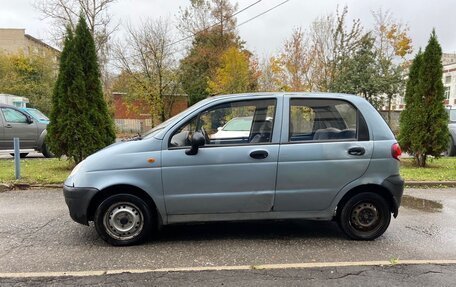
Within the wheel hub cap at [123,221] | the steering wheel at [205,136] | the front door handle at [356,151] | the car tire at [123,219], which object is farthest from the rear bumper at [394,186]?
the wheel hub cap at [123,221]

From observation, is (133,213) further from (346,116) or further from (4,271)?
(346,116)

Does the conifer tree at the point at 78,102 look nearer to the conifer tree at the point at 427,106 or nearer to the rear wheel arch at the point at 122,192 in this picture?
the rear wheel arch at the point at 122,192

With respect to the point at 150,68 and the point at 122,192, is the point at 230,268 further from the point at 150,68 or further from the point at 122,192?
the point at 150,68

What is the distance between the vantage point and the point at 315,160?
14.4 feet

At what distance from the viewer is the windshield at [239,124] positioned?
182 inches

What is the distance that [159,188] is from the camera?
427 cm

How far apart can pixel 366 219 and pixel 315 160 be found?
1.01 meters

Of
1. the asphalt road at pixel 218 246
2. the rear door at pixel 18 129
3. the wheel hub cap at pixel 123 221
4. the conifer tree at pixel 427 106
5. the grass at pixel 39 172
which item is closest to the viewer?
the asphalt road at pixel 218 246

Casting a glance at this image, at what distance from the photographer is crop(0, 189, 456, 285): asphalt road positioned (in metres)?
3.85

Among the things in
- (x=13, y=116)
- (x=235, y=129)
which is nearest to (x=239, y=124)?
(x=235, y=129)

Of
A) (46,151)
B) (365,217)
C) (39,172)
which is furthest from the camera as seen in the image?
(46,151)

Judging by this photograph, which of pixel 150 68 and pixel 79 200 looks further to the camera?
pixel 150 68

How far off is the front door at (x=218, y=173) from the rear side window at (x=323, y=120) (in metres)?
0.27

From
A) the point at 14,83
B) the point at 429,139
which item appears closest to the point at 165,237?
the point at 429,139
